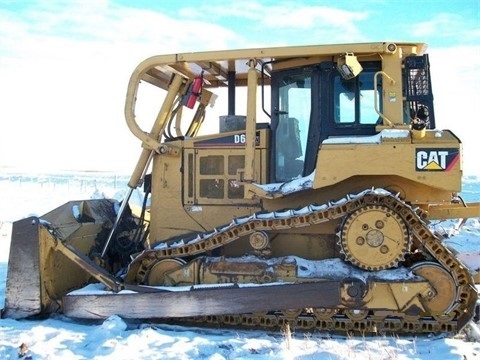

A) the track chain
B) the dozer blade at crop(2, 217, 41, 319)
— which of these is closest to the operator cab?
the track chain

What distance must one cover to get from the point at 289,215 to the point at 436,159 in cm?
176

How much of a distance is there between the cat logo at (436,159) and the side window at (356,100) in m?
0.91

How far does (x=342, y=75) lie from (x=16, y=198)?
27.7m

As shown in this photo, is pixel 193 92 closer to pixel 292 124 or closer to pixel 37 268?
pixel 292 124

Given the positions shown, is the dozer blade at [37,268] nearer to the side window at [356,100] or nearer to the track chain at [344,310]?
the track chain at [344,310]

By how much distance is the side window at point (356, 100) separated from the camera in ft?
23.0

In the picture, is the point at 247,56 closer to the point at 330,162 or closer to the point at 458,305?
the point at 330,162

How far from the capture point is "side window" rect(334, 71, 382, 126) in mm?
7016

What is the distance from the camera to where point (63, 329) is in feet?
21.3

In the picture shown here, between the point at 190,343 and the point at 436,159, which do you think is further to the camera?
the point at 436,159

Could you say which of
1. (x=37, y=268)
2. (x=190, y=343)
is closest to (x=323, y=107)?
(x=190, y=343)

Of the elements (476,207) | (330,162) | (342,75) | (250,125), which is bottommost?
(476,207)

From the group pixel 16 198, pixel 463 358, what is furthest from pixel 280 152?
Answer: pixel 16 198

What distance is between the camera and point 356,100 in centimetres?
706
